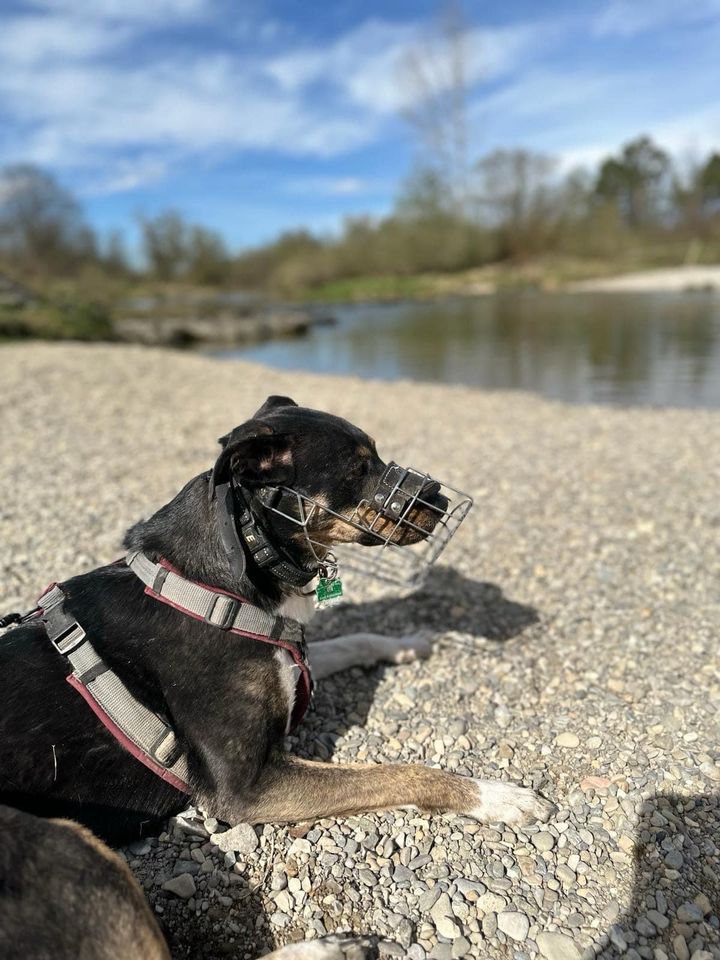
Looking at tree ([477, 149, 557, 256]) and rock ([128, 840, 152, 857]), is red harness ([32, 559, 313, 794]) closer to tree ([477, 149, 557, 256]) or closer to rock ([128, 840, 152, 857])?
rock ([128, 840, 152, 857])

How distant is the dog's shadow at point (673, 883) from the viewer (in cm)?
259

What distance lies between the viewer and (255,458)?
9.98 ft

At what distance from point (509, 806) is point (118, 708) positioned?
198 cm

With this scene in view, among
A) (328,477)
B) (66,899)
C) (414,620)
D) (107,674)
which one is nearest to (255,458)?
(328,477)

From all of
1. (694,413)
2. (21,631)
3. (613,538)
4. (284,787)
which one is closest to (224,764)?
(284,787)

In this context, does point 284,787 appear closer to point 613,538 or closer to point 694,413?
point 613,538

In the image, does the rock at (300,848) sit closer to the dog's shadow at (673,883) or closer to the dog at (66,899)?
the dog at (66,899)

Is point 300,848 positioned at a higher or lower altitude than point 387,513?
lower

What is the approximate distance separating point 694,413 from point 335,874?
12.6 metres

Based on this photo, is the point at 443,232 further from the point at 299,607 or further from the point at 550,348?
the point at 299,607

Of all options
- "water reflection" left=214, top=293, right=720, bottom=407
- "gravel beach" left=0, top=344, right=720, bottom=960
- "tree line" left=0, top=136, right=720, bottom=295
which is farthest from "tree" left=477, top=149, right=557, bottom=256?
"gravel beach" left=0, top=344, right=720, bottom=960

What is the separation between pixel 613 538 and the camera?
252 inches

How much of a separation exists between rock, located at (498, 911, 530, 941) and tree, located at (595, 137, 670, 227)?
310 feet

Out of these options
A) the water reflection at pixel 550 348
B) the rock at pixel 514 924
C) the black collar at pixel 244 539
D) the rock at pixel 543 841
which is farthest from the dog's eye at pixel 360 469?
the water reflection at pixel 550 348
